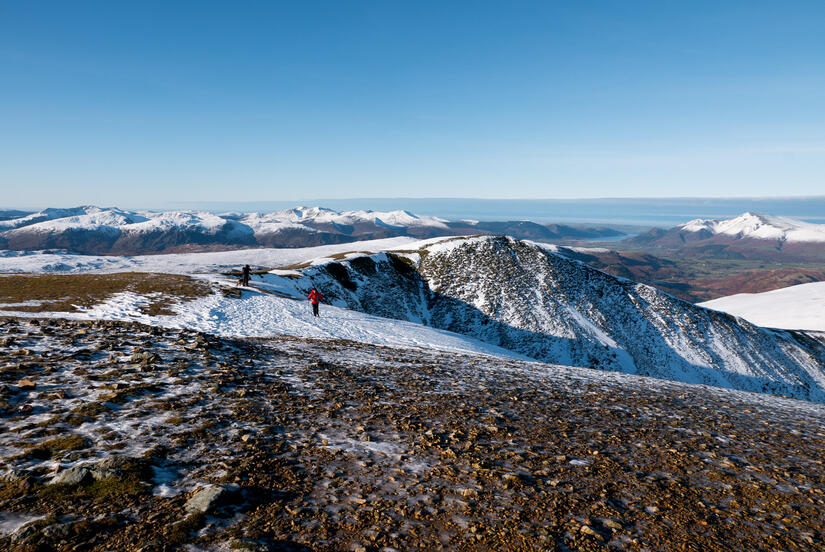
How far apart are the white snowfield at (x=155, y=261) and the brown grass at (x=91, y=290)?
4204 cm

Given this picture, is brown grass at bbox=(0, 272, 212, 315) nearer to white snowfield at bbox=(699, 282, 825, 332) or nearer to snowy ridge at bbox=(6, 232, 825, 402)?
snowy ridge at bbox=(6, 232, 825, 402)

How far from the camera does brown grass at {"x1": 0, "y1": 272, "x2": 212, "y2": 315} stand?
33.1 metres

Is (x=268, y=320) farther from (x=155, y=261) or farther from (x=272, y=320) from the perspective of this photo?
(x=155, y=261)

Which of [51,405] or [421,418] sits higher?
[51,405]

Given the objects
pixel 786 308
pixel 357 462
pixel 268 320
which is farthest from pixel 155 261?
pixel 786 308

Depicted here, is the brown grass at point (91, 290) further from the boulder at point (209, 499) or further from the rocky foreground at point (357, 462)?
the boulder at point (209, 499)

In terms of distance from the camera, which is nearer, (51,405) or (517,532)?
(517,532)

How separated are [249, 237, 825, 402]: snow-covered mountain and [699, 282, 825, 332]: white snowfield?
57.4 m

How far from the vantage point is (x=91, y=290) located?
127 feet

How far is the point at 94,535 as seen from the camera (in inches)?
226

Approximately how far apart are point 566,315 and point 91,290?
236 ft

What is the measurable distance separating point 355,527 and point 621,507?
210 inches

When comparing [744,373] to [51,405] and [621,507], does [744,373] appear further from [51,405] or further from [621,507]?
[51,405]

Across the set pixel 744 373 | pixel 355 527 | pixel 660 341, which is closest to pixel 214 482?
pixel 355 527
